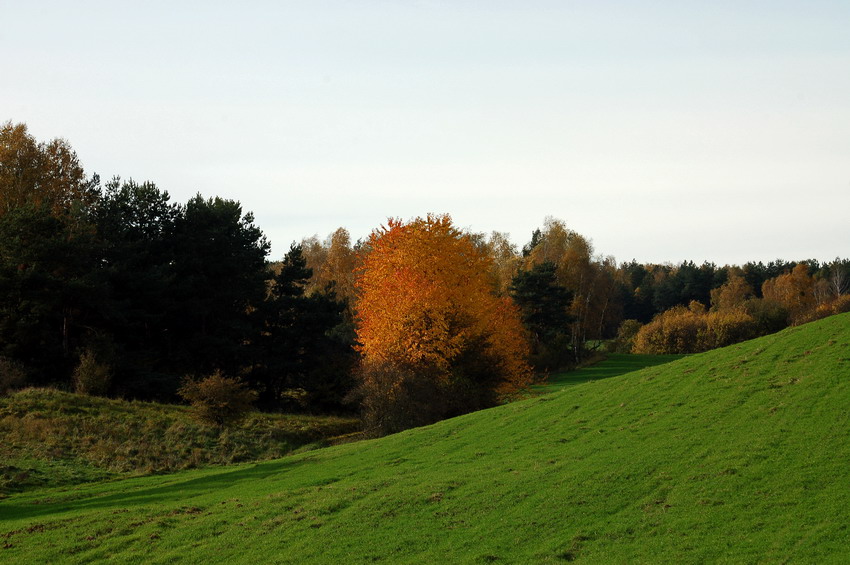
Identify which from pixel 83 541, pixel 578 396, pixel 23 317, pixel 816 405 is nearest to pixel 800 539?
pixel 816 405

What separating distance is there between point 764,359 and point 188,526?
21.3 metres

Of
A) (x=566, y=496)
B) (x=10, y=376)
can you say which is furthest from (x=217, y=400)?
(x=566, y=496)

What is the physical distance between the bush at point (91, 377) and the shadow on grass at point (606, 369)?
34.4 m

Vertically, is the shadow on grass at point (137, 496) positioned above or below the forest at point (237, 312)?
below

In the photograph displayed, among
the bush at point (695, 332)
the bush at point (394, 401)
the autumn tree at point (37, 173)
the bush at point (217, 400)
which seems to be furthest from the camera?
the bush at point (695, 332)

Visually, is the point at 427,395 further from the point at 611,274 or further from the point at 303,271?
the point at 611,274

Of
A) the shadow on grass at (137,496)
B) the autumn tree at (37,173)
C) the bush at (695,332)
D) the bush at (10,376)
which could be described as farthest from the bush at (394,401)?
the bush at (695,332)

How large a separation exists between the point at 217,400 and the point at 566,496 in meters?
28.0

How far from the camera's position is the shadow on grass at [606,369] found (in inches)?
2534

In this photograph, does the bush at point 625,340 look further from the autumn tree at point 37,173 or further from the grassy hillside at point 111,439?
the autumn tree at point 37,173

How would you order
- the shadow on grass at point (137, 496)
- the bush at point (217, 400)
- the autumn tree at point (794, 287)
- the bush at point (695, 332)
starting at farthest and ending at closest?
the autumn tree at point (794, 287) < the bush at point (695, 332) < the bush at point (217, 400) < the shadow on grass at point (137, 496)

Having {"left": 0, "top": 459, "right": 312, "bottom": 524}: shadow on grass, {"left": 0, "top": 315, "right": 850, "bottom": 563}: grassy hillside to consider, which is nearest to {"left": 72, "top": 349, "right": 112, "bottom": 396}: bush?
{"left": 0, "top": 459, "right": 312, "bottom": 524}: shadow on grass

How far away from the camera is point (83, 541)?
60.0 feet

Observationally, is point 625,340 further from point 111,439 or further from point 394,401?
point 111,439
